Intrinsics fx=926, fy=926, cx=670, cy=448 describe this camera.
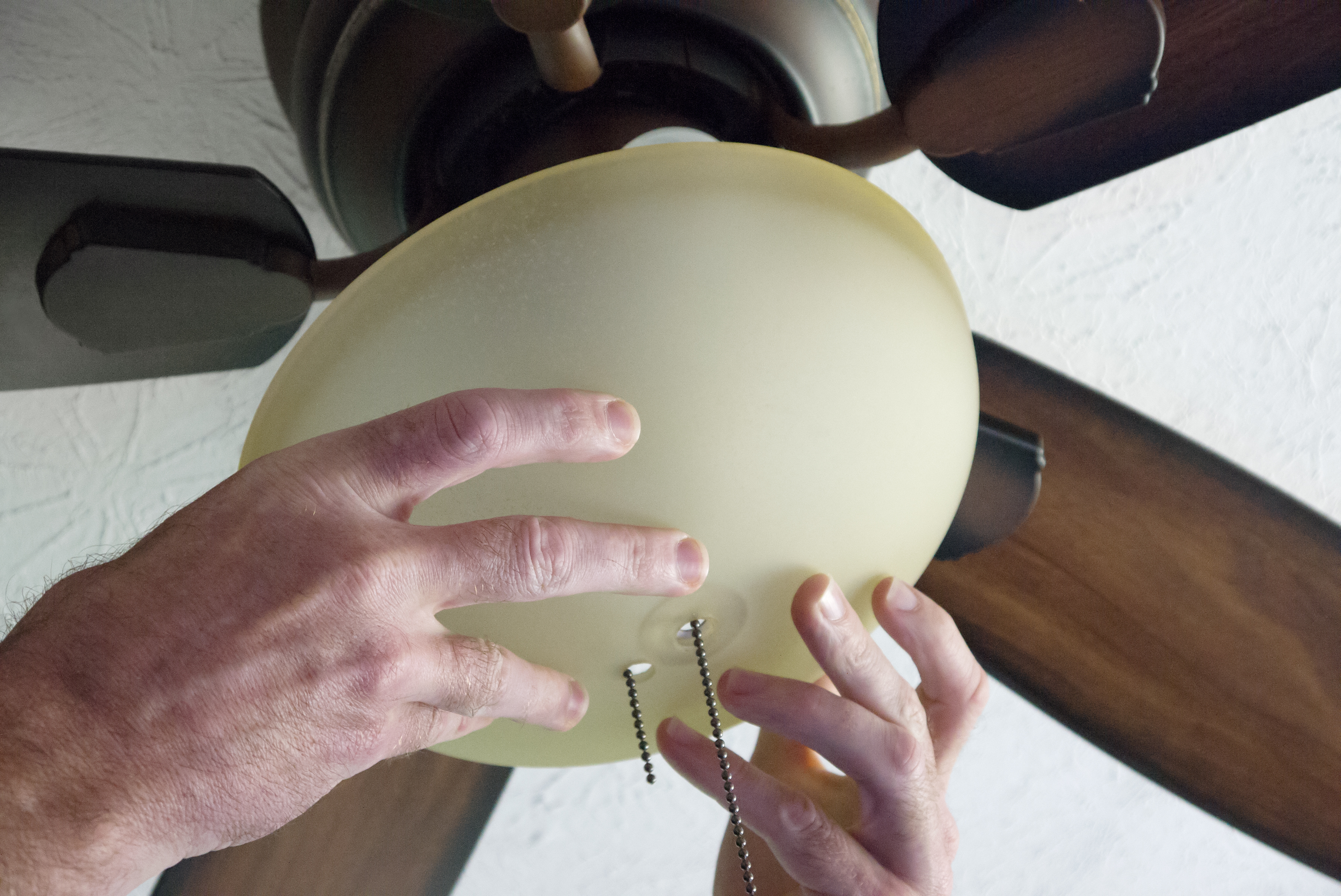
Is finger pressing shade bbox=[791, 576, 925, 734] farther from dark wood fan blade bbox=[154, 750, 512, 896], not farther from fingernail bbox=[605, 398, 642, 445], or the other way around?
dark wood fan blade bbox=[154, 750, 512, 896]

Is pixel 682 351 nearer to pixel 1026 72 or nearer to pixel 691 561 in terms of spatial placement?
pixel 691 561

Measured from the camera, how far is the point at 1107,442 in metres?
0.79

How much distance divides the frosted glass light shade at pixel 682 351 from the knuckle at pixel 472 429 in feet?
0.10

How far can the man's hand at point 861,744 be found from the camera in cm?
56

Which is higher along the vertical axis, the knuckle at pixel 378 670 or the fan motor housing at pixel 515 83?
the fan motor housing at pixel 515 83

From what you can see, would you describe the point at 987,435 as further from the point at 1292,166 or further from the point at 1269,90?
the point at 1292,166

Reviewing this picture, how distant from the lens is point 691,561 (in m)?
0.45

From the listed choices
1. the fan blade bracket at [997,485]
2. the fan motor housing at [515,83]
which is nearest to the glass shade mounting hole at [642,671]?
the fan blade bracket at [997,485]

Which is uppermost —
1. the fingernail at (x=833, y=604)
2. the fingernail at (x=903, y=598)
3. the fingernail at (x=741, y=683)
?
the fingernail at (x=833, y=604)

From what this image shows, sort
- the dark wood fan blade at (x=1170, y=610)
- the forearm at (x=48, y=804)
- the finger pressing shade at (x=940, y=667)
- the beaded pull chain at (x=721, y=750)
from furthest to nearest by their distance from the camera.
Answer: the dark wood fan blade at (x=1170, y=610)
the finger pressing shade at (x=940, y=667)
the beaded pull chain at (x=721, y=750)
the forearm at (x=48, y=804)

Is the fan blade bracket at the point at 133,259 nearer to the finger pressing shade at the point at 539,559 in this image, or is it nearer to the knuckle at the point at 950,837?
the finger pressing shade at the point at 539,559

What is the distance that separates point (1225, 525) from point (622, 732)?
557 mm

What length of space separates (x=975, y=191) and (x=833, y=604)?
0.27m

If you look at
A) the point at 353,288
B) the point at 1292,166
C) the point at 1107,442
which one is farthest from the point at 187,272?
the point at 1292,166
